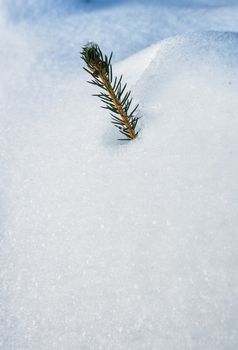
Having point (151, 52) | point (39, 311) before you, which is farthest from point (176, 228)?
point (151, 52)

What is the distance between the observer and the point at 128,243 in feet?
3.95

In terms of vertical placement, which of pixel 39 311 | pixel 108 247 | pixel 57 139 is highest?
pixel 57 139

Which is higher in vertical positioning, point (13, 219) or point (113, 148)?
point (113, 148)

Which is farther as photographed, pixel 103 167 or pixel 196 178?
pixel 103 167

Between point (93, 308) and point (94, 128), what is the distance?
88 cm

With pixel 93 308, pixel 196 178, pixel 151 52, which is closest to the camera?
pixel 93 308

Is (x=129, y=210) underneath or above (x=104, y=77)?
underneath

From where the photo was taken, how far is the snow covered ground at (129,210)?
1089 millimetres

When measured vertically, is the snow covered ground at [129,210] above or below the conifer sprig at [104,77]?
below

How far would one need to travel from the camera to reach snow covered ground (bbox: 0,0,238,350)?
3.57 ft

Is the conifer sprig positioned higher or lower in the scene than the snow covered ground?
higher

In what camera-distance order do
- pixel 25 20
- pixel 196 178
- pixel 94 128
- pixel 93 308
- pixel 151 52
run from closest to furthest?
pixel 93 308
pixel 196 178
pixel 94 128
pixel 151 52
pixel 25 20

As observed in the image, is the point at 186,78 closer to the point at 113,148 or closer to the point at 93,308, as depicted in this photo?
the point at 113,148

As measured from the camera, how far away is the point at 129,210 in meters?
1.26
